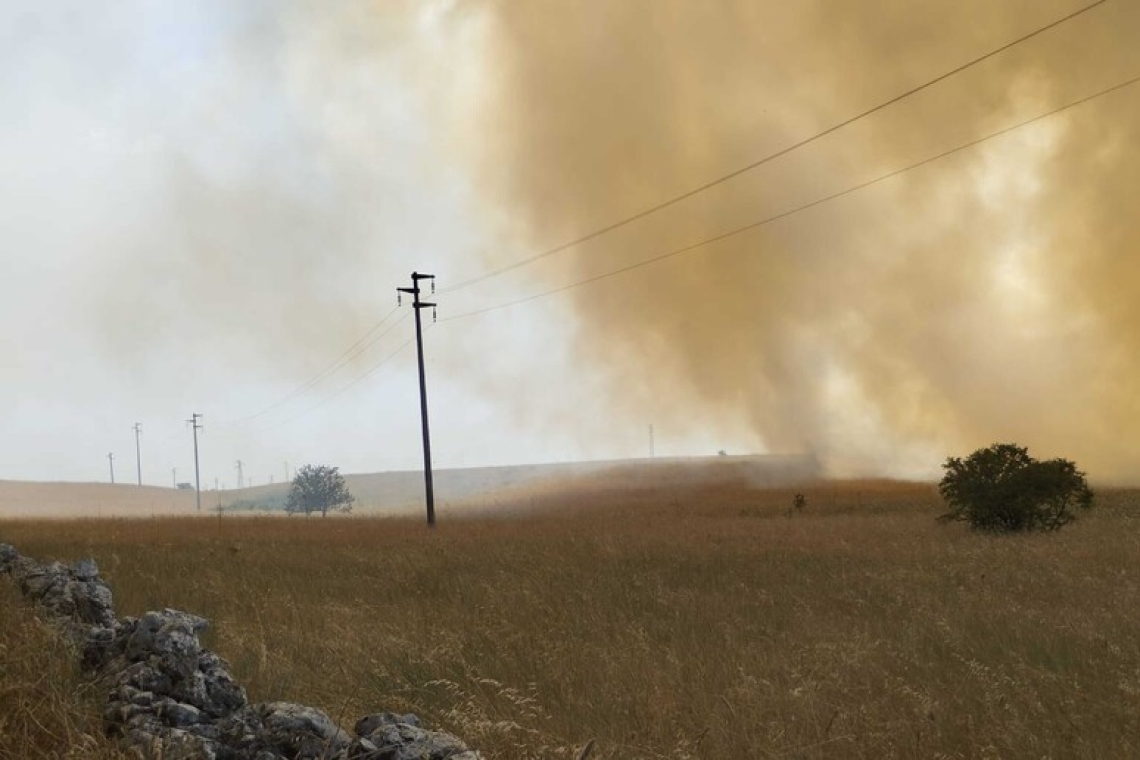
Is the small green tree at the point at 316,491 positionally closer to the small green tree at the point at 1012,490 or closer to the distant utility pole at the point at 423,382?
the distant utility pole at the point at 423,382

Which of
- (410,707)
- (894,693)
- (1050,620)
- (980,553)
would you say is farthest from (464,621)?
(980,553)

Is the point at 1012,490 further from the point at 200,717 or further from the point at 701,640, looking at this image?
the point at 200,717

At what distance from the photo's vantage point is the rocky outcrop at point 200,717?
3.72m

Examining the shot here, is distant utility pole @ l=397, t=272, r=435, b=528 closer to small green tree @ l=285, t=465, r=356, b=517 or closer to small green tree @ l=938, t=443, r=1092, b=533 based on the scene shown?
small green tree @ l=938, t=443, r=1092, b=533

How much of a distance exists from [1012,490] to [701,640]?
15249 millimetres

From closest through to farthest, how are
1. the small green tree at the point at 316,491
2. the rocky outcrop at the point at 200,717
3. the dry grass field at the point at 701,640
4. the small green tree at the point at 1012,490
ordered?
the rocky outcrop at the point at 200,717, the dry grass field at the point at 701,640, the small green tree at the point at 1012,490, the small green tree at the point at 316,491

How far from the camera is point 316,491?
87.4m

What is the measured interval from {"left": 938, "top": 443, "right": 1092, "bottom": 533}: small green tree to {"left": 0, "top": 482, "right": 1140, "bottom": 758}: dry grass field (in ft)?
9.94

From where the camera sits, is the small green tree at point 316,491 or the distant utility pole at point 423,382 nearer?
the distant utility pole at point 423,382

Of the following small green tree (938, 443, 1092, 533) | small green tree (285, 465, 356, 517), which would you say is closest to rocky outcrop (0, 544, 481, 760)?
small green tree (938, 443, 1092, 533)

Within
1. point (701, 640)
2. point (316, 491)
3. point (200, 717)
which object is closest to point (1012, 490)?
point (701, 640)

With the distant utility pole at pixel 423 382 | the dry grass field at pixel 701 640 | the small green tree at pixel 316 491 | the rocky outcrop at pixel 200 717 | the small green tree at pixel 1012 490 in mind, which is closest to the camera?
the rocky outcrop at pixel 200 717

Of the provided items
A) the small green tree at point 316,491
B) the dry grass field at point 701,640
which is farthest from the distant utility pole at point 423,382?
the small green tree at point 316,491

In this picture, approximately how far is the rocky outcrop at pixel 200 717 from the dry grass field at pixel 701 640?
0.38 m
